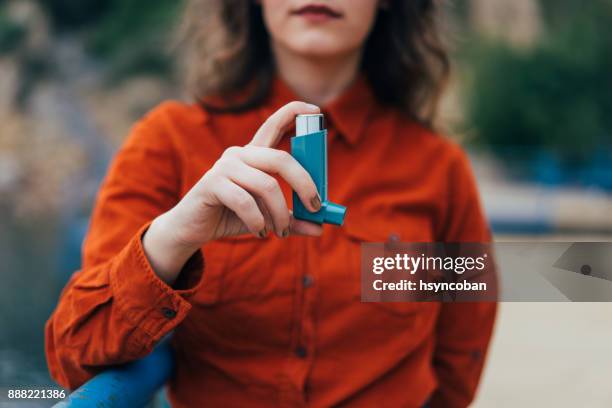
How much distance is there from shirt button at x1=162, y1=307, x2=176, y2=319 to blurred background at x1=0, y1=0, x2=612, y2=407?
5002 mm

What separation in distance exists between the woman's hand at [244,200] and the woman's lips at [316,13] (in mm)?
400

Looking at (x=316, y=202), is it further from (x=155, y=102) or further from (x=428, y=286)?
(x=155, y=102)

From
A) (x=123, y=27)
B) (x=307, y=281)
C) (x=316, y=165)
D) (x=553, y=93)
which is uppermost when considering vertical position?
(x=316, y=165)

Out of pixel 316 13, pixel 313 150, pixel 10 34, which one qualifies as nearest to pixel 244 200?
pixel 313 150

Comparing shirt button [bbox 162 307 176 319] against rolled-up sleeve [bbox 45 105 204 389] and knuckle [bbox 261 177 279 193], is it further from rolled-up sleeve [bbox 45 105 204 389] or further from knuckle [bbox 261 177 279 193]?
knuckle [bbox 261 177 279 193]

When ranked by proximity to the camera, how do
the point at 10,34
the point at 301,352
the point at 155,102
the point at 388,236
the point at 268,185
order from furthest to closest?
the point at 155,102 → the point at 10,34 → the point at 388,236 → the point at 301,352 → the point at 268,185

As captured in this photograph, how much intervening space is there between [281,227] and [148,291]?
0.80 ft

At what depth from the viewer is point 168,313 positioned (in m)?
1.11

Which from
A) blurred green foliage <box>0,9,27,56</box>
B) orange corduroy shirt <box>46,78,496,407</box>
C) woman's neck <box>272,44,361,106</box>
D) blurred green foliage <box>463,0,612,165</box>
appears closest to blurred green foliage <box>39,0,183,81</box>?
blurred green foliage <box>0,9,27,56</box>

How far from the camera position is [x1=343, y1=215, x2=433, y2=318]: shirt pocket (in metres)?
1.38

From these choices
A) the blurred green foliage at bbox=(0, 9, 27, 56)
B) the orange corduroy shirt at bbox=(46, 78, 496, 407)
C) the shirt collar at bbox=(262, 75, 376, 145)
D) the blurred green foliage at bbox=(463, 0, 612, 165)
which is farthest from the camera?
the blurred green foliage at bbox=(0, 9, 27, 56)

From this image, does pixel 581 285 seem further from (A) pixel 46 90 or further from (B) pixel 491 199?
(A) pixel 46 90

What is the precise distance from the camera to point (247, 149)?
972 mm

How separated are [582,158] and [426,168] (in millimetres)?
12503
